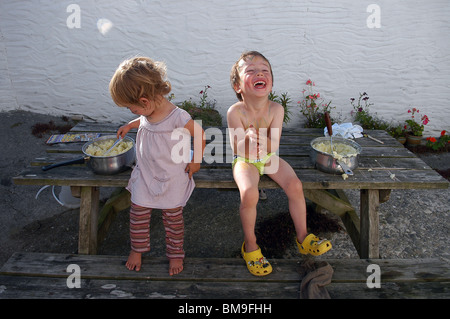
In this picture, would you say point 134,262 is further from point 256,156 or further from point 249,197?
point 256,156

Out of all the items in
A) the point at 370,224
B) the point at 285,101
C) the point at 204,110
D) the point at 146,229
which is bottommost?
the point at 370,224

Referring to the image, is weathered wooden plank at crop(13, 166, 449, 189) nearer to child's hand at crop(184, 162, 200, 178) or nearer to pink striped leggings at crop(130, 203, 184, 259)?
child's hand at crop(184, 162, 200, 178)

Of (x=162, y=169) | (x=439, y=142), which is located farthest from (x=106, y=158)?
(x=439, y=142)

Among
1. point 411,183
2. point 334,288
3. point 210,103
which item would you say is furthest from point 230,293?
point 210,103

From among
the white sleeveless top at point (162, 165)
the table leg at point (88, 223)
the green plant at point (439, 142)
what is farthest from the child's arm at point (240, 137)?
the green plant at point (439, 142)

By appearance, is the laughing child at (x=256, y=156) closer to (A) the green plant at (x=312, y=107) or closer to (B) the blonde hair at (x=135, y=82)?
(B) the blonde hair at (x=135, y=82)

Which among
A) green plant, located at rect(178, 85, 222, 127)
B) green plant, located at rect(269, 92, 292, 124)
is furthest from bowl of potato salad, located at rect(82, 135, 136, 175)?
green plant, located at rect(269, 92, 292, 124)

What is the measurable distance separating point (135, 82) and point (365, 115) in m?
3.88

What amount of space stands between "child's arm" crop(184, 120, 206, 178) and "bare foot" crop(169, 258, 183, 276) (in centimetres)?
58

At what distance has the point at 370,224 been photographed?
2.61m

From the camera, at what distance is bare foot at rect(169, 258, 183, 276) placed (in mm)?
2176

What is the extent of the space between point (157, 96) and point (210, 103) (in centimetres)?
289

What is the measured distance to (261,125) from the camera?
2.65m

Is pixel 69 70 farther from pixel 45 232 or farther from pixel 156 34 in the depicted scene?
pixel 45 232
